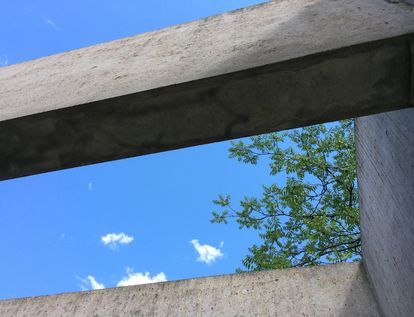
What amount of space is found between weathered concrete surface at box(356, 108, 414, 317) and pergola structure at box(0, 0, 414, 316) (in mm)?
19

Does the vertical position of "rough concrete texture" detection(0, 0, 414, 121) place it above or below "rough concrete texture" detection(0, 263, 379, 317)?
above

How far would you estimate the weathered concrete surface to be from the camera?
8.20 feet

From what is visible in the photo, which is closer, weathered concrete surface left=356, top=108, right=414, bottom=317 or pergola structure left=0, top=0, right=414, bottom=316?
pergola structure left=0, top=0, right=414, bottom=316

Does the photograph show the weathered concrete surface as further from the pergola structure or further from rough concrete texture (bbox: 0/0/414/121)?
rough concrete texture (bbox: 0/0/414/121)

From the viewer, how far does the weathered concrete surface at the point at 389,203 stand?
2.50 m

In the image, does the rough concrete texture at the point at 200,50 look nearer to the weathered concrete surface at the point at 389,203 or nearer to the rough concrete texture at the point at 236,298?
the weathered concrete surface at the point at 389,203

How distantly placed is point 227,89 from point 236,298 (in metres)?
2.17

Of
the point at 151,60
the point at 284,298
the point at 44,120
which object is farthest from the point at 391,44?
the point at 284,298

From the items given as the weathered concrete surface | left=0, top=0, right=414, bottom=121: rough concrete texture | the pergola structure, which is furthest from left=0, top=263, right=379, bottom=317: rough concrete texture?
left=0, top=0, right=414, bottom=121: rough concrete texture

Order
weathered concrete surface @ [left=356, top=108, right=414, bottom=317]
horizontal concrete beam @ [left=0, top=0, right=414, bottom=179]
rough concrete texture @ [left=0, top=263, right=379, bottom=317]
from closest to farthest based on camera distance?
horizontal concrete beam @ [left=0, top=0, right=414, bottom=179], weathered concrete surface @ [left=356, top=108, right=414, bottom=317], rough concrete texture @ [left=0, top=263, right=379, bottom=317]

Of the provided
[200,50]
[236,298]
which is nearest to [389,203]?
[236,298]

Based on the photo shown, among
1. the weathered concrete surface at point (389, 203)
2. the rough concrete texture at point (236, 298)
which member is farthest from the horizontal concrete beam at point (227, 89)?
the rough concrete texture at point (236, 298)

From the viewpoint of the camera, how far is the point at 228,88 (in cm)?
204

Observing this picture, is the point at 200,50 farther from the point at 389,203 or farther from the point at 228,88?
the point at 389,203
